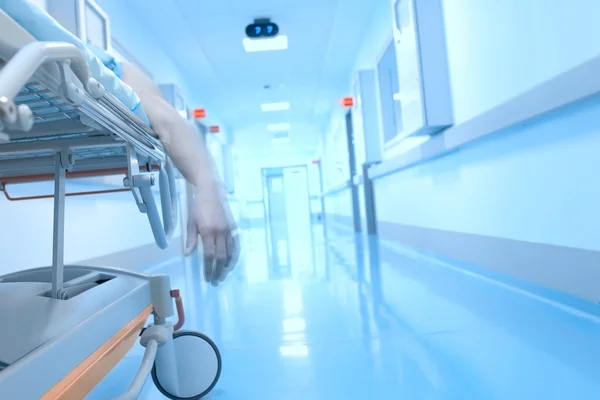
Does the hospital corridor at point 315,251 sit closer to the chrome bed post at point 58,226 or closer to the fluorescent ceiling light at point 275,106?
the chrome bed post at point 58,226

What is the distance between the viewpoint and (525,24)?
77.7 inches

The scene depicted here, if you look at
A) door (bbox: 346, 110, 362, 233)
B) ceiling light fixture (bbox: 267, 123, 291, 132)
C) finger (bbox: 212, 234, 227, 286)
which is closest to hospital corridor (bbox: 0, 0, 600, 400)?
finger (bbox: 212, 234, 227, 286)

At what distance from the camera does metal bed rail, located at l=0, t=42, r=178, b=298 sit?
463 mm

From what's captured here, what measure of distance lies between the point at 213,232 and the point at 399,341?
94 cm

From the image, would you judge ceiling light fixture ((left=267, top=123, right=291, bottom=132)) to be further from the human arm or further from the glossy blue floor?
the human arm

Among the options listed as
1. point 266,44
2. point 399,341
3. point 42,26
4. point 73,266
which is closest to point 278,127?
point 266,44

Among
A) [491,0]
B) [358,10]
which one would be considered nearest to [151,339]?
[491,0]

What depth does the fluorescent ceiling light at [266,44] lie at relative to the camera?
5418mm

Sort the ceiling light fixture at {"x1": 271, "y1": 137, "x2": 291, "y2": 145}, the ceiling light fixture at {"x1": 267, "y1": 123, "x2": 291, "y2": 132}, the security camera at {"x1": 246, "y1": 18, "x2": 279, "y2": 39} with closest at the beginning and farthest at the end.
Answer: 1. the security camera at {"x1": 246, "y1": 18, "x2": 279, "y2": 39}
2. the ceiling light fixture at {"x1": 267, "y1": 123, "x2": 291, "y2": 132}
3. the ceiling light fixture at {"x1": 271, "y1": 137, "x2": 291, "y2": 145}

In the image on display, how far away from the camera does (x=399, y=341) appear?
1.51m

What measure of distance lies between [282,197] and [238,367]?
58.6 feet

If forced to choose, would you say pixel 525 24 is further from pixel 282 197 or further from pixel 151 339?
pixel 282 197

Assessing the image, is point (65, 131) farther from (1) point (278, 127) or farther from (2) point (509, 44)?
(1) point (278, 127)

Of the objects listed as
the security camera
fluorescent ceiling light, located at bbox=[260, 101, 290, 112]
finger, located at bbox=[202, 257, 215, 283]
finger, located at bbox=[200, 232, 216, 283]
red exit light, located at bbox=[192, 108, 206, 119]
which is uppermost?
fluorescent ceiling light, located at bbox=[260, 101, 290, 112]
